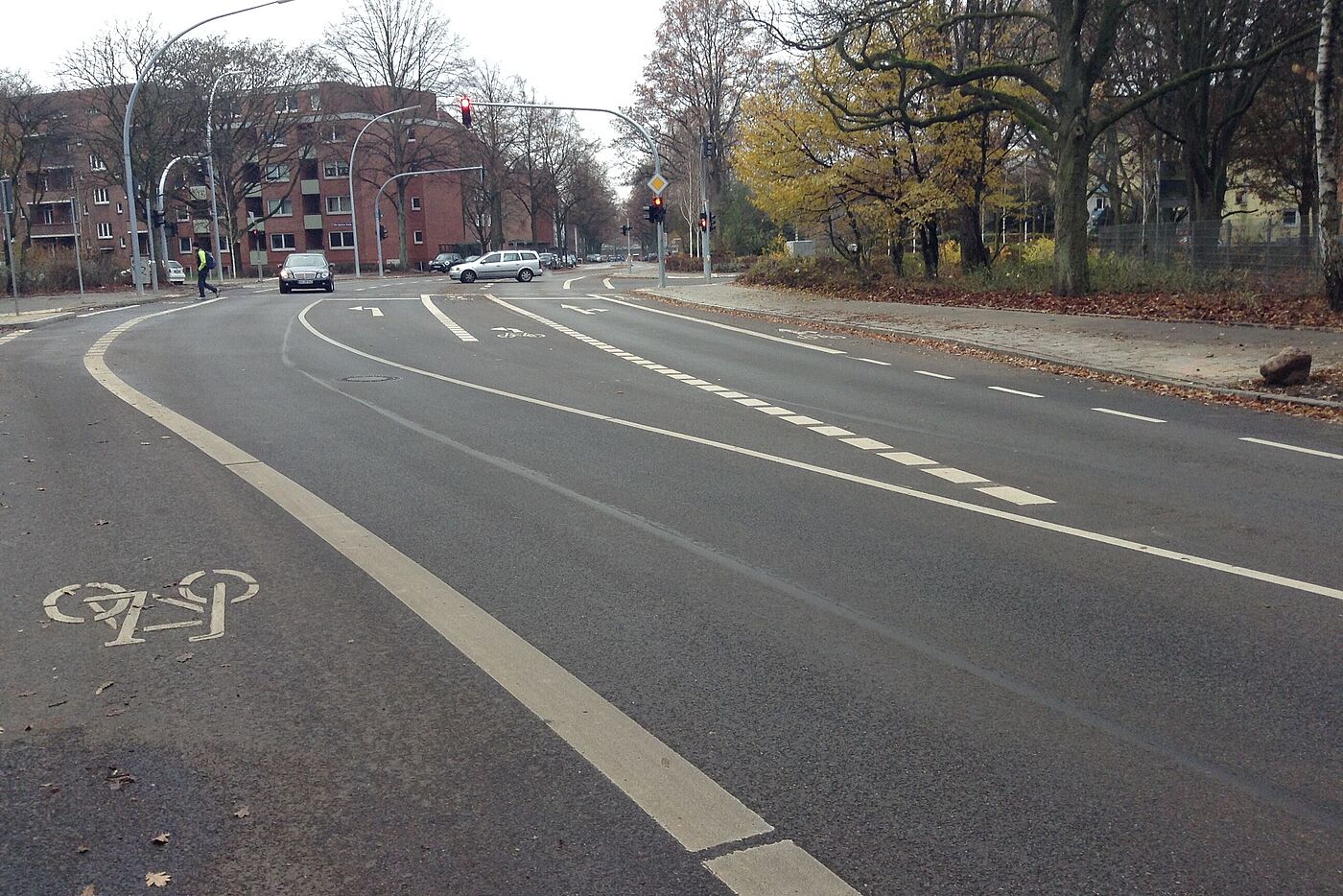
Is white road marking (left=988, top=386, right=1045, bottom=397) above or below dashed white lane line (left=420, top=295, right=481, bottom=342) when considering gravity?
below

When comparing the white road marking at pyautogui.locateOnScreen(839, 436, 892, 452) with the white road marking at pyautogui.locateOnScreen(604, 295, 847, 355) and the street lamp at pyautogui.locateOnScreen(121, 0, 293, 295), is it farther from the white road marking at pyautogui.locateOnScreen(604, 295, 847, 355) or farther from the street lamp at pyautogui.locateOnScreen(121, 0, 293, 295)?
the street lamp at pyautogui.locateOnScreen(121, 0, 293, 295)

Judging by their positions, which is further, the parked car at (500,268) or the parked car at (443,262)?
the parked car at (443,262)

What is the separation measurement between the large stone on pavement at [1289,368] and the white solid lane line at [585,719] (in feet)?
36.5

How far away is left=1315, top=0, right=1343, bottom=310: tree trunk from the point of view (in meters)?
17.7

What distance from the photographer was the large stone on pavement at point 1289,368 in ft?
44.3

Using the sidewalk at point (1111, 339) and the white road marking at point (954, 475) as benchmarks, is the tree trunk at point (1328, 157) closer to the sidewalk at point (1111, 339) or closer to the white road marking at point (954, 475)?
the sidewalk at point (1111, 339)

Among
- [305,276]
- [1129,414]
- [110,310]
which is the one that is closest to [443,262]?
[305,276]

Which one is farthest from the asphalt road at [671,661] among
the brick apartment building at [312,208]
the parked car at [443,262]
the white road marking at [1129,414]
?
the parked car at [443,262]

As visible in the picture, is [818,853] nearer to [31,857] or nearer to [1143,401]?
[31,857]

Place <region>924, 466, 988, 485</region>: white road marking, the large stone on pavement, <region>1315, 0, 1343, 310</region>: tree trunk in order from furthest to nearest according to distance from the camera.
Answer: <region>1315, 0, 1343, 310</region>: tree trunk, the large stone on pavement, <region>924, 466, 988, 485</region>: white road marking

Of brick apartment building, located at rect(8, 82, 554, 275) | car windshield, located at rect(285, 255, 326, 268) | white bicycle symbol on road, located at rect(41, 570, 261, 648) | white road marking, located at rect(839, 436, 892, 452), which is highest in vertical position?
brick apartment building, located at rect(8, 82, 554, 275)

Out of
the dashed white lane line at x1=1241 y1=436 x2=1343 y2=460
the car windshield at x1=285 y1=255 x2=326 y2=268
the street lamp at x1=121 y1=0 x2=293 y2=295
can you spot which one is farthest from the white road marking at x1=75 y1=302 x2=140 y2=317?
the dashed white lane line at x1=1241 y1=436 x2=1343 y2=460

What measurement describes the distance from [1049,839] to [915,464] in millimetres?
6241

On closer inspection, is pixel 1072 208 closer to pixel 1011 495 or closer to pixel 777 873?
pixel 1011 495
